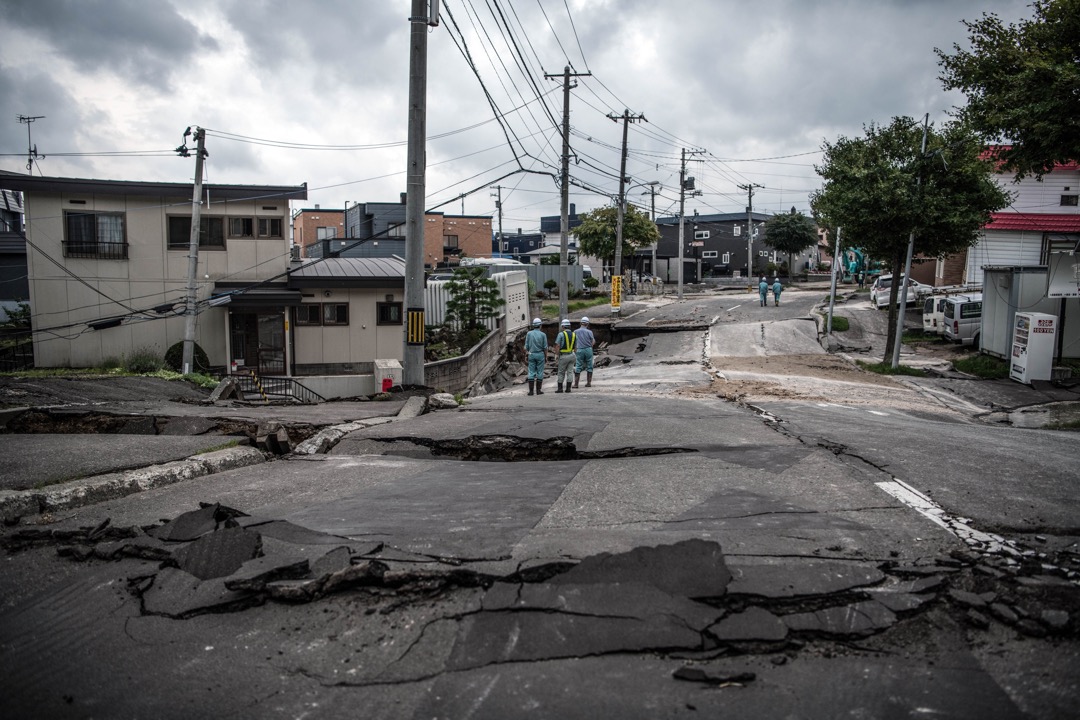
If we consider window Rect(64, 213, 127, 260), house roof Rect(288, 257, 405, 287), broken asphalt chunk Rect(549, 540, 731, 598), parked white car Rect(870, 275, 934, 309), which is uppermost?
window Rect(64, 213, 127, 260)

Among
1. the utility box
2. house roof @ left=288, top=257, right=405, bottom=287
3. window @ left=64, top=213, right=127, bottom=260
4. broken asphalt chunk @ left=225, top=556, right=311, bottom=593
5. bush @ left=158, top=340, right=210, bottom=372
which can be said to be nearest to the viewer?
broken asphalt chunk @ left=225, top=556, right=311, bottom=593

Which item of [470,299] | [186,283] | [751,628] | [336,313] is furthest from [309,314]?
[751,628]

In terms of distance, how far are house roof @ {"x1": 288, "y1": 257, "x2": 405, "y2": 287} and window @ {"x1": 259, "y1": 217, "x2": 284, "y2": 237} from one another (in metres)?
1.38

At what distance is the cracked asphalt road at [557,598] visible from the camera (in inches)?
131

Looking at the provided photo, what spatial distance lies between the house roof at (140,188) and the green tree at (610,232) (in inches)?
1227

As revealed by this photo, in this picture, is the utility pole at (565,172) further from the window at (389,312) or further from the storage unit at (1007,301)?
the storage unit at (1007,301)

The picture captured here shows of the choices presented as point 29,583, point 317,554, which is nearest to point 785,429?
point 317,554

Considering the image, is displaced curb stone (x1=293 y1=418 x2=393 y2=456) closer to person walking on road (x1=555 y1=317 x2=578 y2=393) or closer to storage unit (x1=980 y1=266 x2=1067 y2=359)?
person walking on road (x1=555 y1=317 x2=578 y2=393)

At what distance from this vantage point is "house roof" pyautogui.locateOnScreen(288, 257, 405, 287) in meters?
25.1

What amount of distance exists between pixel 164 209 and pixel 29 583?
22.9 metres

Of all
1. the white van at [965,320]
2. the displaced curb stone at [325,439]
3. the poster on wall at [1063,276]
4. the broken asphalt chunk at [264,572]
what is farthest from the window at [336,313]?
the broken asphalt chunk at [264,572]

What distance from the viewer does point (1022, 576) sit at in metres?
4.37

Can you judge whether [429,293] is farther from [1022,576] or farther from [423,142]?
[1022,576]

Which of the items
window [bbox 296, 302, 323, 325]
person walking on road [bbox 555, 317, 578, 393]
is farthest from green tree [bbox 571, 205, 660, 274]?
person walking on road [bbox 555, 317, 578, 393]
